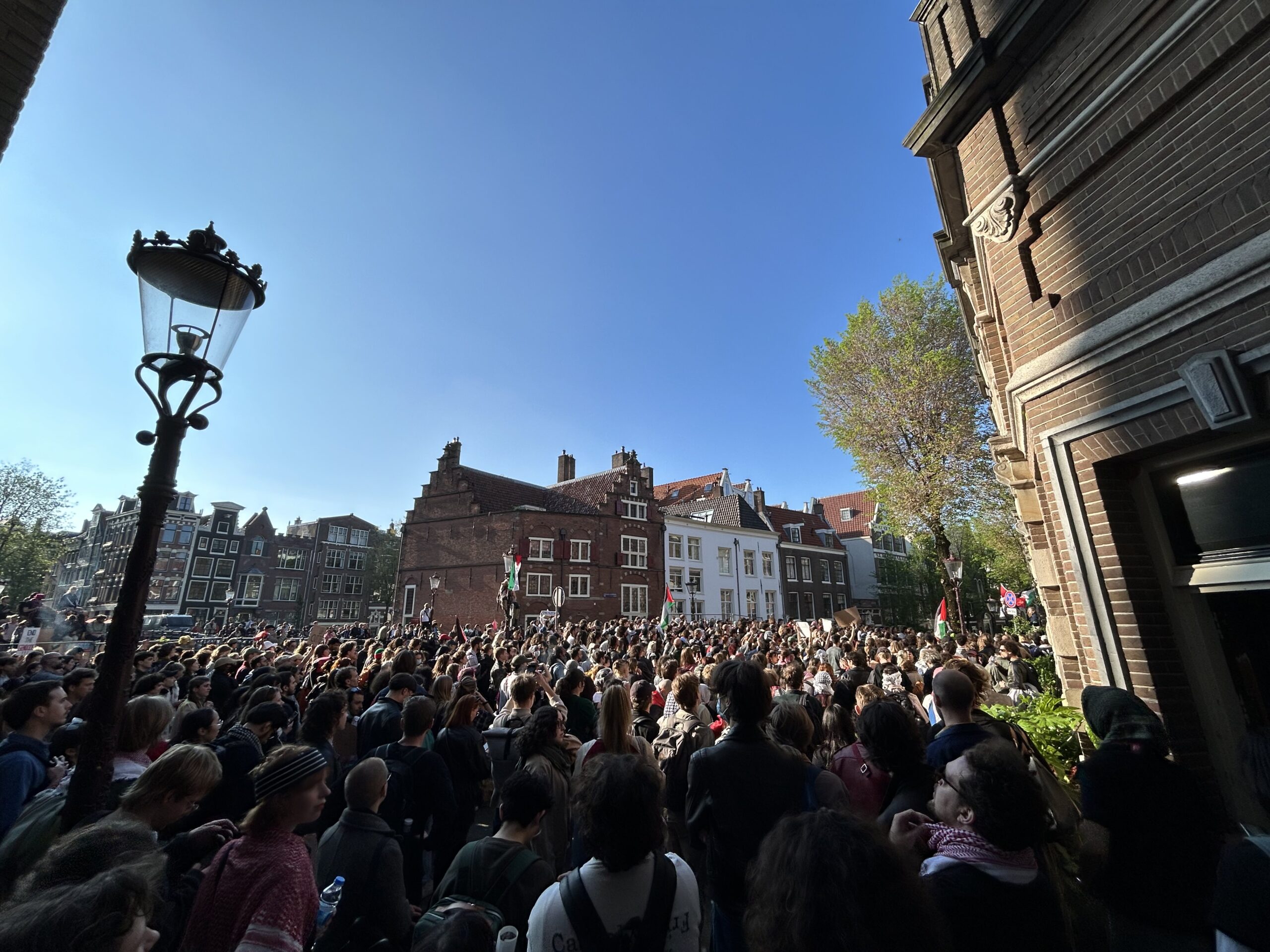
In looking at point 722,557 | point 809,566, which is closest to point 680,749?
point 722,557

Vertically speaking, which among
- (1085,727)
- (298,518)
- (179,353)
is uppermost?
(298,518)

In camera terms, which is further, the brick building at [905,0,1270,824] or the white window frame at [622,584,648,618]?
the white window frame at [622,584,648,618]

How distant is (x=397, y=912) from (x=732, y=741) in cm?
173

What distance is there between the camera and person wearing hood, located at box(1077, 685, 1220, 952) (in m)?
2.12

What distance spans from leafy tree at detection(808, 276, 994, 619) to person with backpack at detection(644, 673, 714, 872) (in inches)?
612

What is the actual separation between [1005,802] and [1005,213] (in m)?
5.50

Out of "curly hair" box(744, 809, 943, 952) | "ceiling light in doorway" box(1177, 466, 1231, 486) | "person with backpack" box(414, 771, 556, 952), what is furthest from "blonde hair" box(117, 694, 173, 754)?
"ceiling light in doorway" box(1177, 466, 1231, 486)

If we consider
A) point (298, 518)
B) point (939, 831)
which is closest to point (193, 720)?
point (939, 831)

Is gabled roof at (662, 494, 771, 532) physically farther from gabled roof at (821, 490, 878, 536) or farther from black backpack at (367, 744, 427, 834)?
black backpack at (367, 744, 427, 834)

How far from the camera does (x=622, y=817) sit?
6.15 ft

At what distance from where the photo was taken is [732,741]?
2.91 metres

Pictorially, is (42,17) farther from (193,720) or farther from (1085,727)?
(1085,727)

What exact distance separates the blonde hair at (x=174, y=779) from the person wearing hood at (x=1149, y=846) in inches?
155

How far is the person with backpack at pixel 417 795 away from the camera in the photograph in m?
3.80
